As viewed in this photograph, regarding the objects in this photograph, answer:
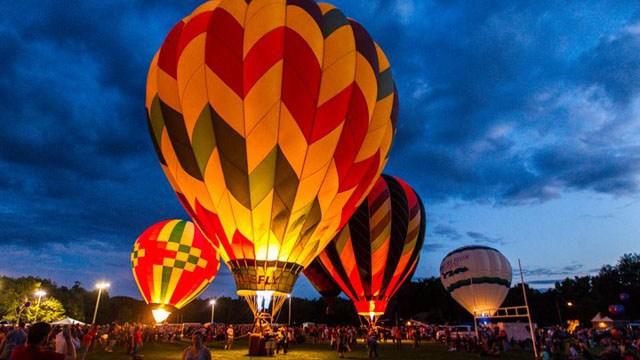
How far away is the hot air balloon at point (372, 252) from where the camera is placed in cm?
2016

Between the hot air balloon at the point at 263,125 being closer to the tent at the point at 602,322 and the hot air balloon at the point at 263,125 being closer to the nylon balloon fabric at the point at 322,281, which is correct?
the nylon balloon fabric at the point at 322,281

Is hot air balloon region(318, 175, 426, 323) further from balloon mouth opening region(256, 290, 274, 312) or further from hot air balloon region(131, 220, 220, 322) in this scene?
balloon mouth opening region(256, 290, 274, 312)

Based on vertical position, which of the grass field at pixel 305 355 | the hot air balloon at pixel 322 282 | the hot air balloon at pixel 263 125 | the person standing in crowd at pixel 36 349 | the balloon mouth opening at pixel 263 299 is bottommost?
the grass field at pixel 305 355

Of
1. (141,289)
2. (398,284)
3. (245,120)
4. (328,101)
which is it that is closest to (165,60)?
(245,120)

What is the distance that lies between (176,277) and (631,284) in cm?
6312

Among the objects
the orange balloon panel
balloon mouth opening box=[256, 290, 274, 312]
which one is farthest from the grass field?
the orange balloon panel

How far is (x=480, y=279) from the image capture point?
2538cm

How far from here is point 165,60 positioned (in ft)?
41.0

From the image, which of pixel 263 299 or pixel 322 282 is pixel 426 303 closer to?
pixel 322 282

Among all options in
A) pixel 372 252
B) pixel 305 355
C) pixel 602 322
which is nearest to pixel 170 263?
pixel 305 355

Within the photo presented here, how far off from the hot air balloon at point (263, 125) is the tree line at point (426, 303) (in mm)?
36750

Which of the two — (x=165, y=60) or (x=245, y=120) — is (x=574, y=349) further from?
(x=165, y=60)

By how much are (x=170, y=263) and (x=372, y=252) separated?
10.4 metres

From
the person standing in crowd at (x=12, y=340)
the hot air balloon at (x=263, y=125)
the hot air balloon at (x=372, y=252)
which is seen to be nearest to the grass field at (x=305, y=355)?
the hot air balloon at (x=372, y=252)
